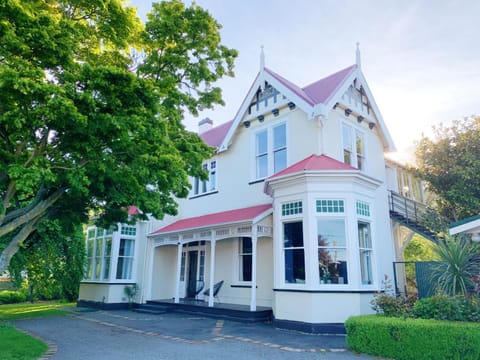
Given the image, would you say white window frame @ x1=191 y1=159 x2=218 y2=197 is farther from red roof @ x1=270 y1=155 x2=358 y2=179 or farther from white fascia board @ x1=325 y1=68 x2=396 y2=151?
white fascia board @ x1=325 y1=68 x2=396 y2=151

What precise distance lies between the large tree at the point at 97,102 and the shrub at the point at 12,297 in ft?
52.9

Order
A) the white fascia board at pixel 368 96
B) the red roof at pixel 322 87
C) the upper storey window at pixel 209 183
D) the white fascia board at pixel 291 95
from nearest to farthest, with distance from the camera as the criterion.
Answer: the white fascia board at pixel 291 95 → the white fascia board at pixel 368 96 → the red roof at pixel 322 87 → the upper storey window at pixel 209 183

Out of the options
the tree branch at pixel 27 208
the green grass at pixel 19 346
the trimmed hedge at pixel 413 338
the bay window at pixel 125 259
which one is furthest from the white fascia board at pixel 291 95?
the bay window at pixel 125 259

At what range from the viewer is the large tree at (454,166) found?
1505cm

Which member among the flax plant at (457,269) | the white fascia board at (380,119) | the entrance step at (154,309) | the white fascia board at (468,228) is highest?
the white fascia board at (380,119)

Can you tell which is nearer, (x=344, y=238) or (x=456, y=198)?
(x=344, y=238)

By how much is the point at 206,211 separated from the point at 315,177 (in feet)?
25.5

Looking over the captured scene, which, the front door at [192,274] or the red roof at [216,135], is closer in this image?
the front door at [192,274]

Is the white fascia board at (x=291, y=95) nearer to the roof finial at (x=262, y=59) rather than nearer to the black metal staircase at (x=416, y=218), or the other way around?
the roof finial at (x=262, y=59)

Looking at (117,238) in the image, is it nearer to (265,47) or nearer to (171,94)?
(171,94)

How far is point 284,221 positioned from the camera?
1180 centimetres

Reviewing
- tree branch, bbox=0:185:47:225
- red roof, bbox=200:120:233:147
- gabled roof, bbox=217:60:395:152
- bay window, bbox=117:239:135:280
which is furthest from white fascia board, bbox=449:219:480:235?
bay window, bbox=117:239:135:280

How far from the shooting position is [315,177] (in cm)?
1120

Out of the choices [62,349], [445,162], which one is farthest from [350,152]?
[62,349]
